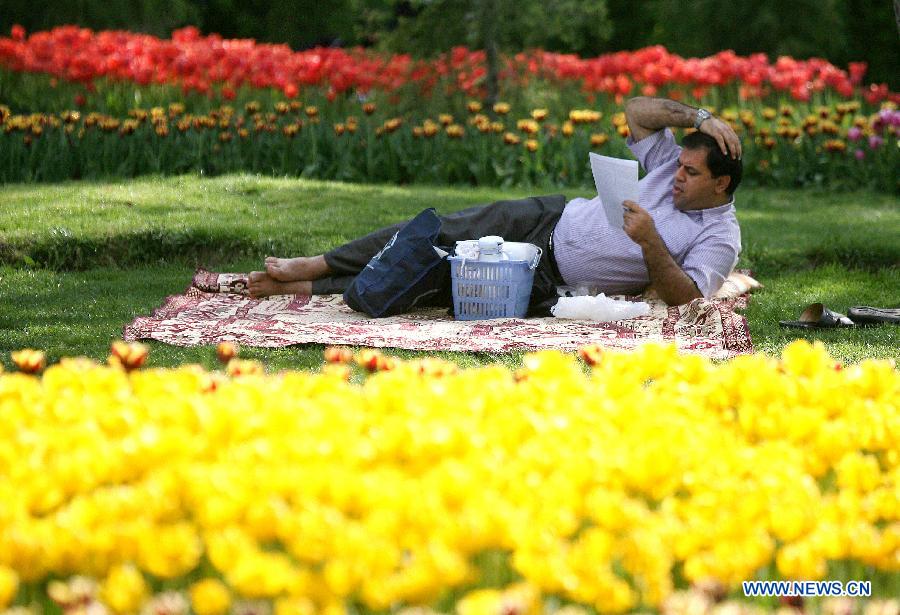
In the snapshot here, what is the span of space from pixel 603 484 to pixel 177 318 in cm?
361

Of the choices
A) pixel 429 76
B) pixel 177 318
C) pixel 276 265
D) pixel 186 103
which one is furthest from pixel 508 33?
pixel 177 318

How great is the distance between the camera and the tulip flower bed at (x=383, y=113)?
9.42 meters

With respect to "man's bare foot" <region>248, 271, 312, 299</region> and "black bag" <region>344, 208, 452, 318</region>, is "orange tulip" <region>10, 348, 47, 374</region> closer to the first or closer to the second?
"black bag" <region>344, 208, 452, 318</region>

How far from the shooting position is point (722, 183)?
577 centimetres

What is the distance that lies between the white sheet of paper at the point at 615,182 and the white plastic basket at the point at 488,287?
42 centimetres

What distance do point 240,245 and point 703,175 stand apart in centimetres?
257

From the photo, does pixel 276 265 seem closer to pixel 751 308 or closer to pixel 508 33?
pixel 751 308

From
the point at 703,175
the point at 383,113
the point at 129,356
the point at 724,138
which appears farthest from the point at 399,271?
the point at 383,113

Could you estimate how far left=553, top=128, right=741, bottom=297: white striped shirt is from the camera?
570cm

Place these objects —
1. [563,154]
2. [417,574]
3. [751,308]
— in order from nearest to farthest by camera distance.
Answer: [417,574] < [751,308] < [563,154]

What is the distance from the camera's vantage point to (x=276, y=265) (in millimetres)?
6027

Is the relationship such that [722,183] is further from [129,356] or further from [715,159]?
[129,356]

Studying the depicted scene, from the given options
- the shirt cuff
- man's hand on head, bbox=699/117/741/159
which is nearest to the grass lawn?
man's hand on head, bbox=699/117/741/159

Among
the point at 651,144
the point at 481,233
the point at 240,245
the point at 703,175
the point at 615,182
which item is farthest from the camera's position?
the point at 240,245
